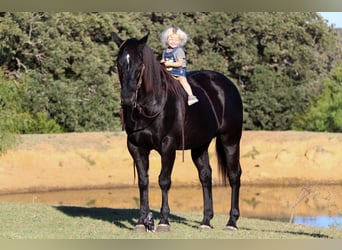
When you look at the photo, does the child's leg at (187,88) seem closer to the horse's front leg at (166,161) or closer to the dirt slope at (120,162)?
the horse's front leg at (166,161)

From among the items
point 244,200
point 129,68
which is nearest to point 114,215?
point 129,68

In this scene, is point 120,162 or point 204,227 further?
point 120,162

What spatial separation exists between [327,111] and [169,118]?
2314 cm

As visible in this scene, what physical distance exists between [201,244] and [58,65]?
24.8 meters

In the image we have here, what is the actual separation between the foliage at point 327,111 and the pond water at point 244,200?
696 centimetres

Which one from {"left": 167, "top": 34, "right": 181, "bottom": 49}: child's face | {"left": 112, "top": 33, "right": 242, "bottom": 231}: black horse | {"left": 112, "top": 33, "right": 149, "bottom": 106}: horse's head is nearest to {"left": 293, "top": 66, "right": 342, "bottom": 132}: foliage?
{"left": 112, "top": 33, "right": 242, "bottom": 231}: black horse

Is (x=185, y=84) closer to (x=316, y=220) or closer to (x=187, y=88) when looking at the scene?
(x=187, y=88)

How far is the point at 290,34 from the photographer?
113 ft

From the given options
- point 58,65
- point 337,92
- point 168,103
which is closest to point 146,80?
point 168,103

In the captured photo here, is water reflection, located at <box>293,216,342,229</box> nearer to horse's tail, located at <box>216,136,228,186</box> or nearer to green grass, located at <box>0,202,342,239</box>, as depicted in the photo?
green grass, located at <box>0,202,342,239</box>

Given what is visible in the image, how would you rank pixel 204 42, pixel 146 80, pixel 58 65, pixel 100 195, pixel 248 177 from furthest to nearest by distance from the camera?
pixel 204 42 → pixel 58 65 → pixel 248 177 → pixel 100 195 → pixel 146 80

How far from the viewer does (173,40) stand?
8.58 m
